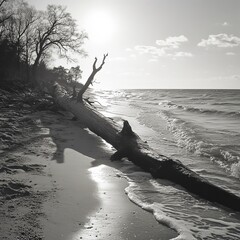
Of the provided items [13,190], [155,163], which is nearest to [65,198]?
[13,190]

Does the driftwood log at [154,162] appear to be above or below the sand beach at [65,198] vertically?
above

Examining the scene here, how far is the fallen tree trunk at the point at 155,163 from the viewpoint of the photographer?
14.0 ft

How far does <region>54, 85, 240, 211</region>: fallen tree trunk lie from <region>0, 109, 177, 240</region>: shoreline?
0.51 meters

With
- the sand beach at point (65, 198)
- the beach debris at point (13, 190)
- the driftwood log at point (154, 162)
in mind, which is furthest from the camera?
the driftwood log at point (154, 162)

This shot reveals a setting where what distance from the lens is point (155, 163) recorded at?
545 cm

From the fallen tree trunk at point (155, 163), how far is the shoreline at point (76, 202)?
1.66 feet

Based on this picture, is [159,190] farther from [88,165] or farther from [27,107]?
[27,107]

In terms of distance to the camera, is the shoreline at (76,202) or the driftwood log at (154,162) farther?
the driftwood log at (154,162)

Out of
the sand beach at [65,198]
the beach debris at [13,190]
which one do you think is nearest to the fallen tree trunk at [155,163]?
the sand beach at [65,198]

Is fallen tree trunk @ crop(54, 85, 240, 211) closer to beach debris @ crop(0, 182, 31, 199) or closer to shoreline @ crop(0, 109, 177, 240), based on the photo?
shoreline @ crop(0, 109, 177, 240)

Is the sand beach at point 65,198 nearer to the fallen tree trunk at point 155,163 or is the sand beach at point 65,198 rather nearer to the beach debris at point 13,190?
the beach debris at point 13,190

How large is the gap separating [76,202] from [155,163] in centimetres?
205

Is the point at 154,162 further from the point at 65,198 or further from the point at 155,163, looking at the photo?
the point at 65,198

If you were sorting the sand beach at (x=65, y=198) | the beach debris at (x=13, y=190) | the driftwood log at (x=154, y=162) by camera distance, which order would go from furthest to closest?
the driftwood log at (x=154, y=162)
the beach debris at (x=13, y=190)
the sand beach at (x=65, y=198)
